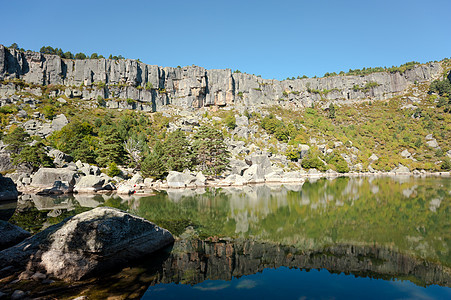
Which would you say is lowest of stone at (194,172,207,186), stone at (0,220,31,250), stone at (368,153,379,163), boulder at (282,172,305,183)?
boulder at (282,172,305,183)

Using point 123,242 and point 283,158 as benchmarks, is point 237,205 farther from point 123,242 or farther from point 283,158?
point 283,158

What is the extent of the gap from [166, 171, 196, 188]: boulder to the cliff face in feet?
220

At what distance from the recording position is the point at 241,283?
8055 mm

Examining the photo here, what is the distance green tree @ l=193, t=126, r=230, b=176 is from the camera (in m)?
46.1

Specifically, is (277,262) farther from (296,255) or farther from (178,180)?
(178,180)

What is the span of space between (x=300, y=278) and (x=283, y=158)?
2343 inches

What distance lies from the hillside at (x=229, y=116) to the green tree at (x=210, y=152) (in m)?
0.65

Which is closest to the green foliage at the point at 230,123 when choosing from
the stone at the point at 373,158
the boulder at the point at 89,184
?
the stone at the point at 373,158

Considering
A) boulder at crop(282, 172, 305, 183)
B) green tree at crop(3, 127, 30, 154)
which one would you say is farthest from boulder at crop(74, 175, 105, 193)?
boulder at crop(282, 172, 305, 183)

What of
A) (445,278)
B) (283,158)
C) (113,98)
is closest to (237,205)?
(445,278)

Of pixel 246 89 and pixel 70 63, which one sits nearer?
pixel 70 63

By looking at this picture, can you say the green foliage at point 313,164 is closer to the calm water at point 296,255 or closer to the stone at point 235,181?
the stone at point 235,181

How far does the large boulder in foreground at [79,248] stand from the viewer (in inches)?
301

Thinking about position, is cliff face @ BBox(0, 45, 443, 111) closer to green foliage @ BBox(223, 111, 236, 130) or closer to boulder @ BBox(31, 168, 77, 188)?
green foliage @ BBox(223, 111, 236, 130)
